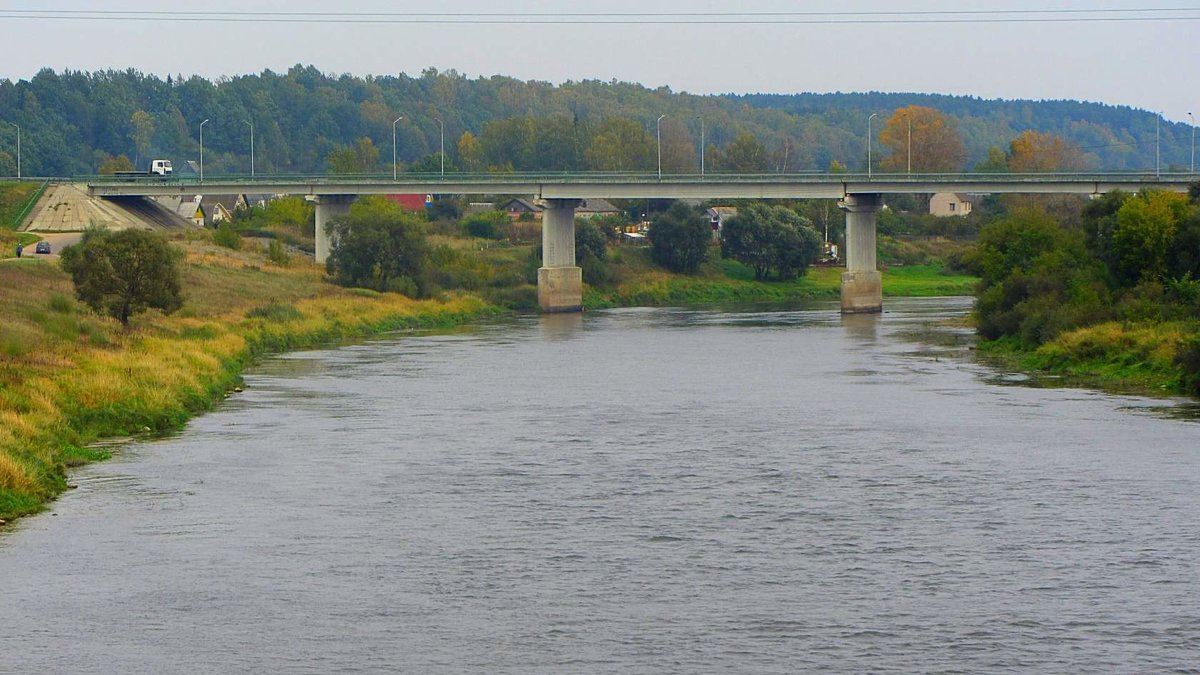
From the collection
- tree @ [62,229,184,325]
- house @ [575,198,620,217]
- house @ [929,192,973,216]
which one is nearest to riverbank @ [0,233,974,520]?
tree @ [62,229,184,325]

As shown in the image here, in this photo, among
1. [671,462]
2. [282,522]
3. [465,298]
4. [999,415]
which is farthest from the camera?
[465,298]

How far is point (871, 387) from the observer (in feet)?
172

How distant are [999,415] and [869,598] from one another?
2145cm

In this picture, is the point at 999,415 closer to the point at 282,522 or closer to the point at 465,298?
the point at 282,522

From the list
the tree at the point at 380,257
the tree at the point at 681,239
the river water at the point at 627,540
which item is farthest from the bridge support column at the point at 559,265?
the river water at the point at 627,540

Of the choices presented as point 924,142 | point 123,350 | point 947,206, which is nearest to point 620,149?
point 947,206

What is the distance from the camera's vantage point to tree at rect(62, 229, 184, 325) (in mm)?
57250

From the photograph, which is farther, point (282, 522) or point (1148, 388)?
point (1148, 388)

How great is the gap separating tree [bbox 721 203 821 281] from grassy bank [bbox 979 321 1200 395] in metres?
63.3

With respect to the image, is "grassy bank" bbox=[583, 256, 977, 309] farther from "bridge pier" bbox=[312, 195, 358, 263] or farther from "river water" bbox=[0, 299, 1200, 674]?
"river water" bbox=[0, 299, 1200, 674]

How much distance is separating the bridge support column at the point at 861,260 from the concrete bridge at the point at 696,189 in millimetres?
61

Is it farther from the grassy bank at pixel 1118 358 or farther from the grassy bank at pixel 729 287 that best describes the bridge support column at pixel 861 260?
the grassy bank at pixel 1118 358

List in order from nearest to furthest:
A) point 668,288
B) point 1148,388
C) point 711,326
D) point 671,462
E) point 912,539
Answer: point 912,539 < point 671,462 < point 1148,388 < point 711,326 < point 668,288

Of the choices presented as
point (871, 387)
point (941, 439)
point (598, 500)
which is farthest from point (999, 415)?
point (598, 500)
